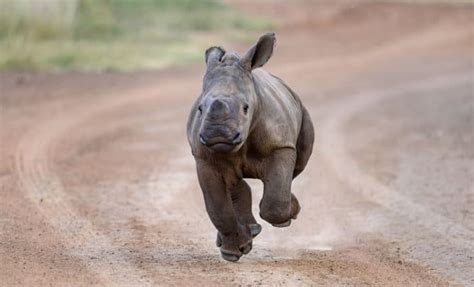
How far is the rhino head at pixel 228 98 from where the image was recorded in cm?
810

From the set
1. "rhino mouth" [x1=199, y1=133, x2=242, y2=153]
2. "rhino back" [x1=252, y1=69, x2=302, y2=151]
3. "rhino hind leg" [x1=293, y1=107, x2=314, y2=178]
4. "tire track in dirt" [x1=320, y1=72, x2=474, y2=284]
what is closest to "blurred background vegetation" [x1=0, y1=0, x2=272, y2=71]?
"tire track in dirt" [x1=320, y1=72, x2=474, y2=284]

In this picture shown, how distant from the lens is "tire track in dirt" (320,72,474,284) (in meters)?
10.6

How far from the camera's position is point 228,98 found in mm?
8281

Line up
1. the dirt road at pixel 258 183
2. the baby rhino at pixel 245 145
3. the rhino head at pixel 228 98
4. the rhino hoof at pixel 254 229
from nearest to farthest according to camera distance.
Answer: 1. the rhino head at pixel 228 98
2. the baby rhino at pixel 245 145
3. the dirt road at pixel 258 183
4. the rhino hoof at pixel 254 229

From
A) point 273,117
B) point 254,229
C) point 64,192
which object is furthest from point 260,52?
point 64,192

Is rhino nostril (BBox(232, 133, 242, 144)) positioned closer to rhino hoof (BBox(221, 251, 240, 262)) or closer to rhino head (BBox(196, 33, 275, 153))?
rhino head (BBox(196, 33, 275, 153))

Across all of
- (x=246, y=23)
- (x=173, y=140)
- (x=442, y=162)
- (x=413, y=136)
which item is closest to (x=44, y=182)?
(x=173, y=140)

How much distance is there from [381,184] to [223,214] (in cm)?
524

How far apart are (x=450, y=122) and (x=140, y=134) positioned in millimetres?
5108

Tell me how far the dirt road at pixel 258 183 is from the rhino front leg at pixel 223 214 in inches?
6.1

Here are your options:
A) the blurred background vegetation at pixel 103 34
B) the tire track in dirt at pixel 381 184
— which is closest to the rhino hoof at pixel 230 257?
the tire track in dirt at pixel 381 184

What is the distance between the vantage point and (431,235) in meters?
11.0

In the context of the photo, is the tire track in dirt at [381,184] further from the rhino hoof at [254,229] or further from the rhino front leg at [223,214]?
the rhino front leg at [223,214]

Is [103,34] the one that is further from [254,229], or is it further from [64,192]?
[254,229]
